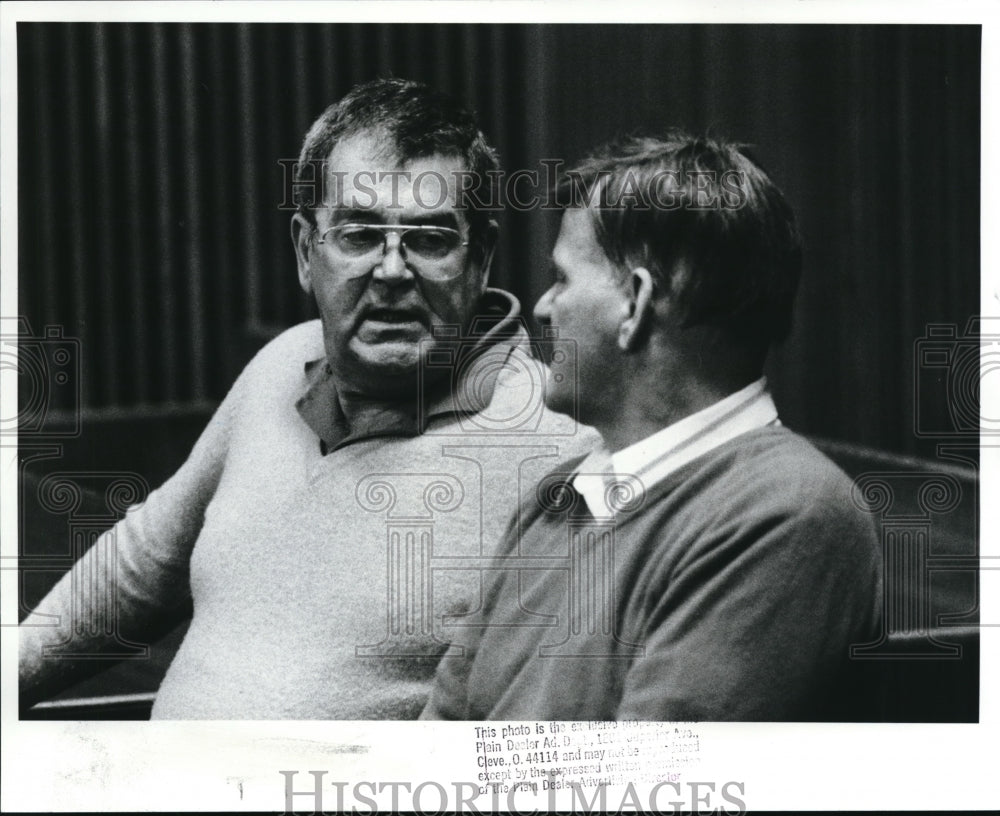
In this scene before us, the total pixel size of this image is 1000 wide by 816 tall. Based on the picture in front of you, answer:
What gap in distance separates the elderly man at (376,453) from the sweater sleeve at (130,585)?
64mm

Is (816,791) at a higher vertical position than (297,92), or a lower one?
lower

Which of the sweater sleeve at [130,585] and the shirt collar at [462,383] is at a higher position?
the shirt collar at [462,383]

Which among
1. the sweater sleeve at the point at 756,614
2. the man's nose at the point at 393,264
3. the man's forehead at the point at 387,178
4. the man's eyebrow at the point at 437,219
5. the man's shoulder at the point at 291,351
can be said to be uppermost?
the man's forehead at the point at 387,178

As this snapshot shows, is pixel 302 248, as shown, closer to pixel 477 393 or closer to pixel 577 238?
pixel 477 393

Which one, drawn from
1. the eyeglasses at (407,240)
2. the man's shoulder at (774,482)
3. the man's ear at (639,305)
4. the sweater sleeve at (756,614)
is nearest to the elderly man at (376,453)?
the eyeglasses at (407,240)

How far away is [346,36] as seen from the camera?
4.68 meters

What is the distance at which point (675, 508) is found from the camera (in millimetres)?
4441

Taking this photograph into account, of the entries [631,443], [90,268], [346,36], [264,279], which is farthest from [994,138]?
[90,268]

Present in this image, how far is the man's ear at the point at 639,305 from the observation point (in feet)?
14.7

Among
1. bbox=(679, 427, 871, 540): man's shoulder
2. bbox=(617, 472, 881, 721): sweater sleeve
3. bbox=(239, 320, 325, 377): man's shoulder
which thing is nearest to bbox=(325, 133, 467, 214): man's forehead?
bbox=(239, 320, 325, 377): man's shoulder

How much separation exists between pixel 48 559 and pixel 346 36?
2137 millimetres

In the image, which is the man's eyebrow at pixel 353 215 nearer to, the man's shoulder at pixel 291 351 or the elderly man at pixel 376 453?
the elderly man at pixel 376 453

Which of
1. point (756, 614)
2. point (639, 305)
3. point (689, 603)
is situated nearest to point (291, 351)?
point (639, 305)

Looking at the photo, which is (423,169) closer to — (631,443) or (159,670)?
(631,443)
